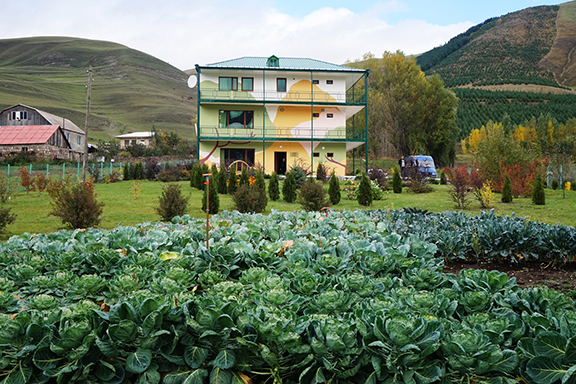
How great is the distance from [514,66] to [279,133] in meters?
94.5

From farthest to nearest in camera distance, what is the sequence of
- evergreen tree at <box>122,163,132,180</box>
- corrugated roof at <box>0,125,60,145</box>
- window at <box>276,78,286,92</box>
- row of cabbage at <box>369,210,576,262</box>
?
corrugated roof at <box>0,125,60,145</box>, window at <box>276,78,286,92</box>, evergreen tree at <box>122,163,132,180</box>, row of cabbage at <box>369,210,576,262</box>

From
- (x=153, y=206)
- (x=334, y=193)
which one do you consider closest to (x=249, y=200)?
(x=334, y=193)

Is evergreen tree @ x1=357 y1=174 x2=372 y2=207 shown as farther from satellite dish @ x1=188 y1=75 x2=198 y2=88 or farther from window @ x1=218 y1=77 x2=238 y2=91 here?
window @ x1=218 y1=77 x2=238 y2=91

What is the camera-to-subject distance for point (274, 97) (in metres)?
28.7

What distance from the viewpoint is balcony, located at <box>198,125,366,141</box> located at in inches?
1090

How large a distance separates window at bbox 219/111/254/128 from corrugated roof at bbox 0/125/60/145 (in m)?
24.8

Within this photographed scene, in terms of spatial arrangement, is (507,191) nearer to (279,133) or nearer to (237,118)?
(279,133)

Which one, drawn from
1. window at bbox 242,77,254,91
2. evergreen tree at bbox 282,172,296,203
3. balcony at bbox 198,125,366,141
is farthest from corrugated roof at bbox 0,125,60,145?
evergreen tree at bbox 282,172,296,203

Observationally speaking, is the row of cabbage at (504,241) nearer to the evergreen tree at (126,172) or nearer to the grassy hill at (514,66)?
the evergreen tree at (126,172)

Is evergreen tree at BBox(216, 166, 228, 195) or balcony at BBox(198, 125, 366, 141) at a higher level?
balcony at BBox(198, 125, 366, 141)

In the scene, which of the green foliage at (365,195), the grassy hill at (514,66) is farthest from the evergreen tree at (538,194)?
the grassy hill at (514,66)

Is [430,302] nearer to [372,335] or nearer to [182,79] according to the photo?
[372,335]

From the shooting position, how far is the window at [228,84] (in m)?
28.4

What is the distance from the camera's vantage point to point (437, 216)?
6215 mm
